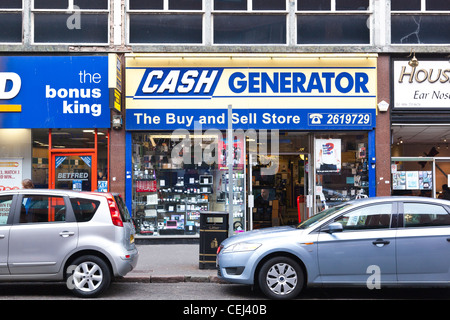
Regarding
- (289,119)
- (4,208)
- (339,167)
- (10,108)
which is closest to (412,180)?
(339,167)

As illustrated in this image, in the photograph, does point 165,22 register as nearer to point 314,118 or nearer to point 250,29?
point 250,29

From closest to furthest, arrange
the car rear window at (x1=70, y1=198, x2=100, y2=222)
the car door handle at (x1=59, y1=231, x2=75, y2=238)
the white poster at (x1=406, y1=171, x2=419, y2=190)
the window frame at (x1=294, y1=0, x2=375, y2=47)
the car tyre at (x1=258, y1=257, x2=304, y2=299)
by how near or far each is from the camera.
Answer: the car tyre at (x1=258, y1=257, x2=304, y2=299), the car door handle at (x1=59, y1=231, x2=75, y2=238), the car rear window at (x1=70, y1=198, x2=100, y2=222), the window frame at (x1=294, y1=0, x2=375, y2=47), the white poster at (x1=406, y1=171, x2=419, y2=190)

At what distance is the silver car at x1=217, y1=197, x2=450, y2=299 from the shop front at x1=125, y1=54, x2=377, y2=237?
5198 mm

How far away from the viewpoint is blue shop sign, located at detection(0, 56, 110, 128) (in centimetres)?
1188

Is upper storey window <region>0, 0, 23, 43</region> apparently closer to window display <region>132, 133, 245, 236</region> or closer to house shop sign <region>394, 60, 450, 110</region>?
window display <region>132, 133, 245, 236</region>

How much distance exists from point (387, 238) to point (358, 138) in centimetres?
612

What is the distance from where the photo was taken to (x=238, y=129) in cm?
1217

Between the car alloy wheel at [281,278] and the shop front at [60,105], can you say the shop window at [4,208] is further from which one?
Result: the shop front at [60,105]

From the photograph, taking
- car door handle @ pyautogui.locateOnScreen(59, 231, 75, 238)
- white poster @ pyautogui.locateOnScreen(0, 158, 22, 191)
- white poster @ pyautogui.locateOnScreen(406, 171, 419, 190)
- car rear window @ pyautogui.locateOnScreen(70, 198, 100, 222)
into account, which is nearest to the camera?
car door handle @ pyautogui.locateOnScreen(59, 231, 75, 238)

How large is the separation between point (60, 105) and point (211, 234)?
5.94 m

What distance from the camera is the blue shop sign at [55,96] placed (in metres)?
11.9

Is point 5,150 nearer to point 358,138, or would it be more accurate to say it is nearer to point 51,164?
point 51,164

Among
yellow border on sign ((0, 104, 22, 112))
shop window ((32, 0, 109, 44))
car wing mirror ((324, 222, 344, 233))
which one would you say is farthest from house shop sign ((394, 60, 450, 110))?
yellow border on sign ((0, 104, 22, 112))
